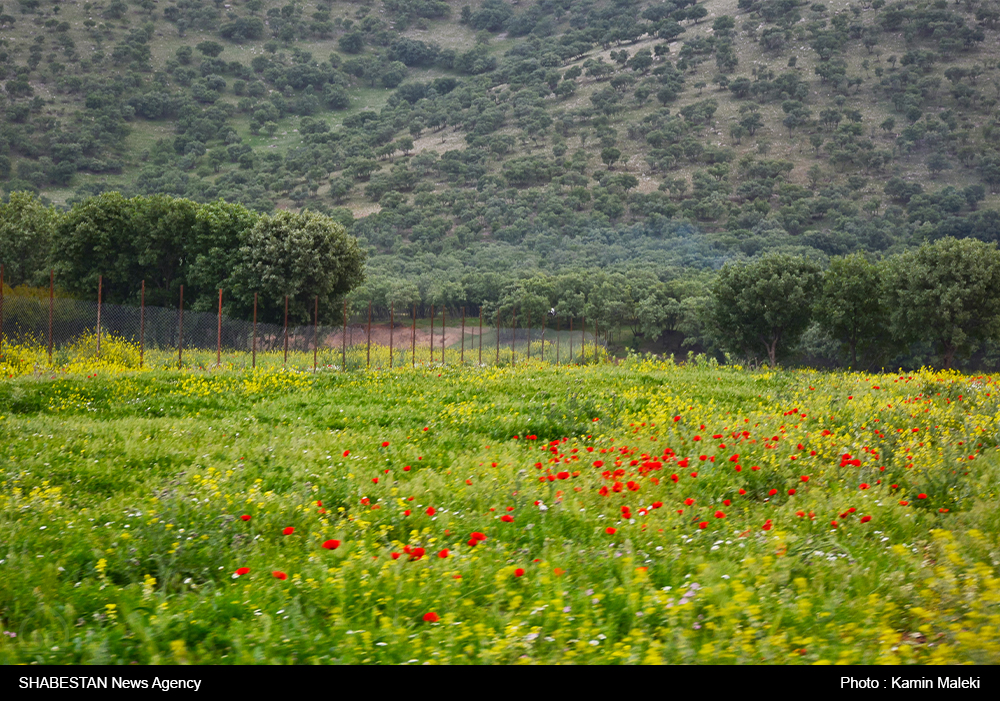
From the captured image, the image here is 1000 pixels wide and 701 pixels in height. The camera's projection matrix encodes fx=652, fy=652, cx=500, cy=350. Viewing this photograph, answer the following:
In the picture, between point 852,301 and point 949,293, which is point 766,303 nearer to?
point 852,301

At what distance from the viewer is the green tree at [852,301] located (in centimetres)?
4309

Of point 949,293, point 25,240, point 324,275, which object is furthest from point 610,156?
point 25,240

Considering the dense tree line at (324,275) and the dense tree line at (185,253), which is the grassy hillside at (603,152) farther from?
the dense tree line at (185,253)

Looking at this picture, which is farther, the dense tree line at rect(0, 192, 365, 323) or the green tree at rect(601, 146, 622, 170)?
the green tree at rect(601, 146, 622, 170)

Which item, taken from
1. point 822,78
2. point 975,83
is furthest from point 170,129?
point 975,83

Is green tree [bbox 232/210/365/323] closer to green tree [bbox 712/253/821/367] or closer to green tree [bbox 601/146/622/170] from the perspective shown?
green tree [bbox 712/253/821/367]

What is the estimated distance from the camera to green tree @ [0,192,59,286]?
39938 mm

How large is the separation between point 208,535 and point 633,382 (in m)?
13.6

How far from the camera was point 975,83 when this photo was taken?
16338 cm

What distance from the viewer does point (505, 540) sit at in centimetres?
546

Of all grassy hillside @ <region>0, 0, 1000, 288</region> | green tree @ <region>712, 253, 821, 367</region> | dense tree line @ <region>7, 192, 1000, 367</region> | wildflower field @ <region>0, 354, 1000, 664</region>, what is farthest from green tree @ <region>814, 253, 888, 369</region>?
grassy hillside @ <region>0, 0, 1000, 288</region>

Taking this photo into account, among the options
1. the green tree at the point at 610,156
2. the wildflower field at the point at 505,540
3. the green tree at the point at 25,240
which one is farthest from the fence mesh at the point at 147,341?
the green tree at the point at 610,156

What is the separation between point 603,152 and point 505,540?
6557 inches

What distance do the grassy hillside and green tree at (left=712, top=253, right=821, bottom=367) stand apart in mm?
49678
